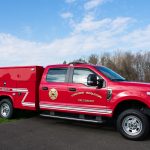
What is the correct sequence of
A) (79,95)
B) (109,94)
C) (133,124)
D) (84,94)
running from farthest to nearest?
1. (79,95)
2. (84,94)
3. (109,94)
4. (133,124)

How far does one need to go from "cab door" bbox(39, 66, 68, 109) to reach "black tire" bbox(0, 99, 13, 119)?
162 cm

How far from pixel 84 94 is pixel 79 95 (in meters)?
0.18

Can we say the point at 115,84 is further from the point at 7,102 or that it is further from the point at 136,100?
the point at 7,102

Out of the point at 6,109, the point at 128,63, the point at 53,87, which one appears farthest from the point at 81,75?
the point at 128,63

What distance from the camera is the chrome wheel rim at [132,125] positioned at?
301 inches

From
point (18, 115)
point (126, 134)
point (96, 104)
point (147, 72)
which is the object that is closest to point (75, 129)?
point (96, 104)

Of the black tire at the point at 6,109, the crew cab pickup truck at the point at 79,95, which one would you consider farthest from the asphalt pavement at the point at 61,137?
Answer: the black tire at the point at 6,109

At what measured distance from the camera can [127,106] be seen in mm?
8180

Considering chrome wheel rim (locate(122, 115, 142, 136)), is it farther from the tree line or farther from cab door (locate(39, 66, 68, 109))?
the tree line

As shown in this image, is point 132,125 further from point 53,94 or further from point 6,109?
point 6,109

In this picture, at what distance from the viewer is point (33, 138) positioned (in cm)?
773

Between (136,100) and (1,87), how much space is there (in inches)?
212

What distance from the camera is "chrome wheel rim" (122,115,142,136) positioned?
25.0 ft

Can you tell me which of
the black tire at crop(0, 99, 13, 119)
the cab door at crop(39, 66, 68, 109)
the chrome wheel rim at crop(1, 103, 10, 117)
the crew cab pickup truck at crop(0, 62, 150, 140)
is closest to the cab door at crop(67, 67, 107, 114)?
the crew cab pickup truck at crop(0, 62, 150, 140)
